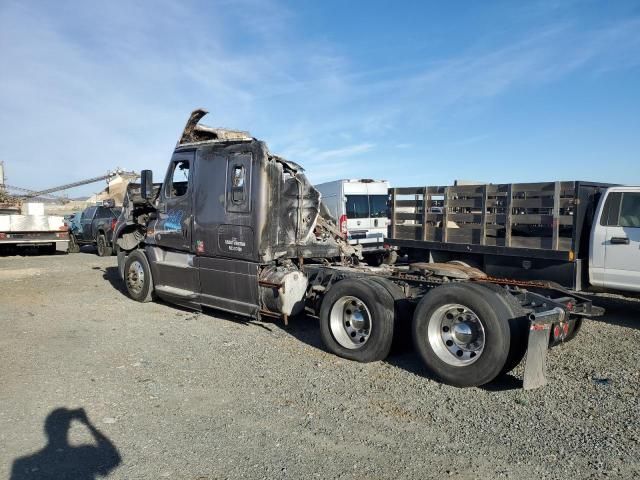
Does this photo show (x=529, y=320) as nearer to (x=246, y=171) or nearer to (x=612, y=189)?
(x=612, y=189)

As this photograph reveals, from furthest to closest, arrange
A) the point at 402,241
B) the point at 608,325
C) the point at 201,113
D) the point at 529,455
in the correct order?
the point at 402,241 → the point at 201,113 → the point at 608,325 → the point at 529,455

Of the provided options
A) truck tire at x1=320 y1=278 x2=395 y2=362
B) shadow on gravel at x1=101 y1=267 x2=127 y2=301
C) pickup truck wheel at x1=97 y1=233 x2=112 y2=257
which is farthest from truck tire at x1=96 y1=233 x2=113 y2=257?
truck tire at x1=320 y1=278 x2=395 y2=362

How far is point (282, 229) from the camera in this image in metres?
7.49

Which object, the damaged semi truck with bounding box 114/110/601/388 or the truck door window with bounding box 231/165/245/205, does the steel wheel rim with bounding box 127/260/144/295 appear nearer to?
the damaged semi truck with bounding box 114/110/601/388

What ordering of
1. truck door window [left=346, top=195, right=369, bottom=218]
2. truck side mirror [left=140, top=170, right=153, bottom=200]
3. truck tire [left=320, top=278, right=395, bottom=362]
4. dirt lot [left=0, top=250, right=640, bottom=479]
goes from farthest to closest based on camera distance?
truck door window [left=346, top=195, right=369, bottom=218] < truck side mirror [left=140, top=170, right=153, bottom=200] < truck tire [left=320, top=278, right=395, bottom=362] < dirt lot [left=0, top=250, right=640, bottom=479]

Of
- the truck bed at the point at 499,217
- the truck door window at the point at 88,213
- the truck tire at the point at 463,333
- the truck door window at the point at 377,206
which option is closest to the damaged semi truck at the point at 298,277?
the truck tire at the point at 463,333

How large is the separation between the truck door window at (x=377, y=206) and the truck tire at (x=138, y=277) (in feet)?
23.7

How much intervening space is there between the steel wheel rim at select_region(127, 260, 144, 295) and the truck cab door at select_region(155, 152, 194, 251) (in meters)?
0.85

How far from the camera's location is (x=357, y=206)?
14.4 meters

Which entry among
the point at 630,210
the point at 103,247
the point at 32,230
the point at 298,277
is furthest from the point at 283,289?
the point at 32,230

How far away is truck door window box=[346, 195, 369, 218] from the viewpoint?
1423 centimetres

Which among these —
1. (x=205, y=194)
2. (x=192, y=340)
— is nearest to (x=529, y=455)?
(x=192, y=340)

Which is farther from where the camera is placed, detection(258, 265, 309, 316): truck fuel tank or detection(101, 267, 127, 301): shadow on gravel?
detection(101, 267, 127, 301): shadow on gravel

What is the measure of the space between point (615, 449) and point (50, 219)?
1847cm
